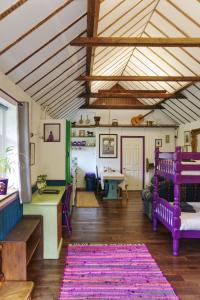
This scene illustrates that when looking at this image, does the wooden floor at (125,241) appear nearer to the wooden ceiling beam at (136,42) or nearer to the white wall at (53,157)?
the white wall at (53,157)

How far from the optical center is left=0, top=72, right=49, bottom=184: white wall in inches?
131

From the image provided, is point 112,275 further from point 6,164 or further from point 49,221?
point 6,164

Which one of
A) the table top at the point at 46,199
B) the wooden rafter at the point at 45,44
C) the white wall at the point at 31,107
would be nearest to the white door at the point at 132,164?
the white wall at the point at 31,107

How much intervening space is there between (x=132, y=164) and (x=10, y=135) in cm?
680

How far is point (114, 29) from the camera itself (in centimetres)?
479

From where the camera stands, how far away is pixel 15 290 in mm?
2754

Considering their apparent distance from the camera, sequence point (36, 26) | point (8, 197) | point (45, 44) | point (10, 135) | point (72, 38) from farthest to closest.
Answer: point (10, 135), point (72, 38), point (8, 197), point (45, 44), point (36, 26)

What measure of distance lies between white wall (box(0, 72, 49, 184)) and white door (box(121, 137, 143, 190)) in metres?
4.86

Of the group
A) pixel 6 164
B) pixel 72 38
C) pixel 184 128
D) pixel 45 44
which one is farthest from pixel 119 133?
pixel 45 44

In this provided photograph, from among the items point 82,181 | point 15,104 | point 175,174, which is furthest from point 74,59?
point 82,181

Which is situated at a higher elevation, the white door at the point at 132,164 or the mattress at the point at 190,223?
the white door at the point at 132,164

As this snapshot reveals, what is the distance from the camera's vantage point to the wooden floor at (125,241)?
10.7 ft

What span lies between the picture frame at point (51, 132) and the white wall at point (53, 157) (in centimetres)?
6

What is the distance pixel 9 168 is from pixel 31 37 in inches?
72.0
